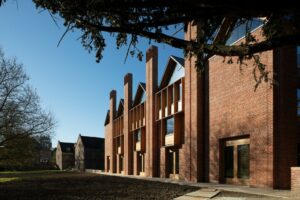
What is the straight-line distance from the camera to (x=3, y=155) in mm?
32531

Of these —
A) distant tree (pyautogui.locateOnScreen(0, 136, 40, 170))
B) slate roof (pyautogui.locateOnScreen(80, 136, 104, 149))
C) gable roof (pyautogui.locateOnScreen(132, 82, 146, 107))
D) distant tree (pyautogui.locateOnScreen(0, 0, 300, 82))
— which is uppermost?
gable roof (pyautogui.locateOnScreen(132, 82, 146, 107))

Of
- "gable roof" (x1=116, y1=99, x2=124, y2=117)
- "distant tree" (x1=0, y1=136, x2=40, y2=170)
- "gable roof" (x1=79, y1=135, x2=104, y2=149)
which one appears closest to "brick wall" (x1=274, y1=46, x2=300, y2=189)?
"distant tree" (x1=0, y1=136, x2=40, y2=170)

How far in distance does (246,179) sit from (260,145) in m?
2.65

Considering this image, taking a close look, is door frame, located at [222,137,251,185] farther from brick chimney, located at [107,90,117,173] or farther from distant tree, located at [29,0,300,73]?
brick chimney, located at [107,90,117,173]

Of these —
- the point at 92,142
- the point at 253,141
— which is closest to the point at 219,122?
the point at 253,141

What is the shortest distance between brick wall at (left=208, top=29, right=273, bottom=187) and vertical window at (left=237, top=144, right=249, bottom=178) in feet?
2.60

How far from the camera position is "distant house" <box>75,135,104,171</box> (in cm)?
9138

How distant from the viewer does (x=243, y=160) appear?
23.1 meters

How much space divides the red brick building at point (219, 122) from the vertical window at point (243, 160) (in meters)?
0.05

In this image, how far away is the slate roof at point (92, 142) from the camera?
94.2m

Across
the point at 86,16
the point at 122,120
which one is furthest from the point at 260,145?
the point at 122,120

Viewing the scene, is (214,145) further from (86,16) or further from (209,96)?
(86,16)

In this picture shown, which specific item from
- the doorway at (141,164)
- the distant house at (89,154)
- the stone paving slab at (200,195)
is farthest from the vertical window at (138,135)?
the distant house at (89,154)

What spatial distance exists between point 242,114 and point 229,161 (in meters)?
3.48
